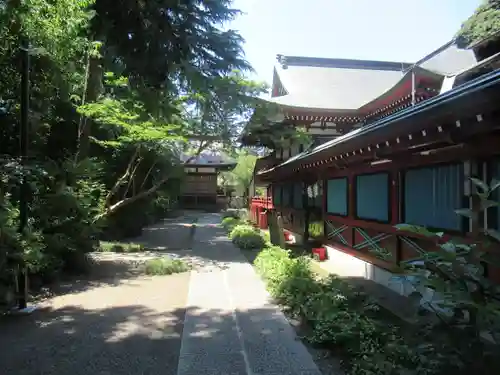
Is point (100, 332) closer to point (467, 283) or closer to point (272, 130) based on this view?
point (467, 283)

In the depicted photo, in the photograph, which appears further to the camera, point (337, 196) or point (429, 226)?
point (337, 196)

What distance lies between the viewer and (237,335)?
440 cm

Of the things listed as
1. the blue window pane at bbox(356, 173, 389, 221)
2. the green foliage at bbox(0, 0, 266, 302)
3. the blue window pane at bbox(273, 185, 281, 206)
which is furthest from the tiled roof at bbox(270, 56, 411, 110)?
the blue window pane at bbox(356, 173, 389, 221)

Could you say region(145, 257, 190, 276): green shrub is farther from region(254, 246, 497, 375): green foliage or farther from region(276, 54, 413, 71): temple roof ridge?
region(276, 54, 413, 71): temple roof ridge

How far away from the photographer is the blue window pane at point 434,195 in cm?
478

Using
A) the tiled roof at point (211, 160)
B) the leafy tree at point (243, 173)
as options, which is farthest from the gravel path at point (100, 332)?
the leafy tree at point (243, 173)

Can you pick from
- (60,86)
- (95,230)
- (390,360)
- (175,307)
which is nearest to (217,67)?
(60,86)

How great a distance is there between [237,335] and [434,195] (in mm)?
3121

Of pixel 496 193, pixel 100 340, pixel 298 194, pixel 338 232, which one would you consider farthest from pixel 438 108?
pixel 298 194

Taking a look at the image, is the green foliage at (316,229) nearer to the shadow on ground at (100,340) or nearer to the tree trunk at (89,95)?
the shadow on ground at (100,340)

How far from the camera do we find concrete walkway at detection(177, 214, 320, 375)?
3.59m

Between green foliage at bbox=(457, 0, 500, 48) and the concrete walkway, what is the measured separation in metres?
6.92

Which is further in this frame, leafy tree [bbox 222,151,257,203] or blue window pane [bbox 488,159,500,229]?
leafy tree [bbox 222,151,257,203]

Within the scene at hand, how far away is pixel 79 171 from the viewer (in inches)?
272
